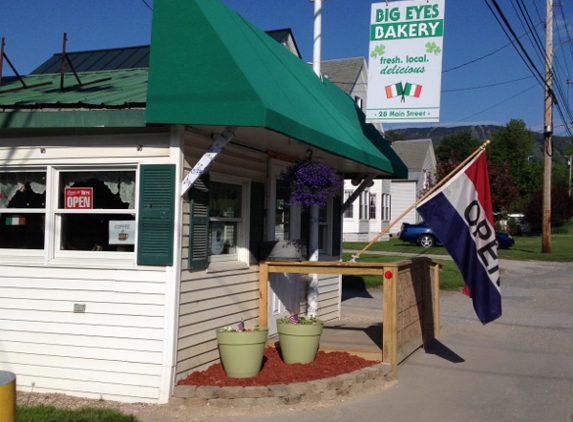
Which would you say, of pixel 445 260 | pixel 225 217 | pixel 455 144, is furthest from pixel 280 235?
pixel 455 144

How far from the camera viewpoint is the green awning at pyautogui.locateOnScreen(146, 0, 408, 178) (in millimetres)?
6438

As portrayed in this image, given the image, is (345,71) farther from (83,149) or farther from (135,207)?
(135,207)

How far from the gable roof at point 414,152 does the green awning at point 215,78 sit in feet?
134

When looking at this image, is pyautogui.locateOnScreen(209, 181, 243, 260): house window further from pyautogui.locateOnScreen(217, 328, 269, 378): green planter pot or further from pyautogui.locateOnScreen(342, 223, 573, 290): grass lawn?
pyautogui.locateOnScreen(342, 223, 573, 290): grass lawn

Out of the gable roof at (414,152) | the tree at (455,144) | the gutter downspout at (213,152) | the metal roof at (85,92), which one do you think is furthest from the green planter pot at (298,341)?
the tree at (455,144)

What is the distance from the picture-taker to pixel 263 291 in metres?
8.61

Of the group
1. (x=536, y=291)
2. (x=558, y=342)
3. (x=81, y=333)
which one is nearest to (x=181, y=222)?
(x=81, y=333)

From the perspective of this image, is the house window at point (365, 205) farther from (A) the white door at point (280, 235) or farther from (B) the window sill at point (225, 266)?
(B) the window sill at point (225, 266)

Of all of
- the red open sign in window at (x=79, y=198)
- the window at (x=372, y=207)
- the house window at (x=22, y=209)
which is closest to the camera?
the red open sign in window at (x=79, y=198)

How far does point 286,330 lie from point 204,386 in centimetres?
148

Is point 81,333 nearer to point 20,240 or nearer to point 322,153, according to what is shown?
point 20,240

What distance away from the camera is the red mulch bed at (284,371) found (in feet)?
22.9

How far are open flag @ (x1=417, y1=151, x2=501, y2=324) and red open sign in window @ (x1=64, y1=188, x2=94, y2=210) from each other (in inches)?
161

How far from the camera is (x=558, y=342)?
36.4 ft
